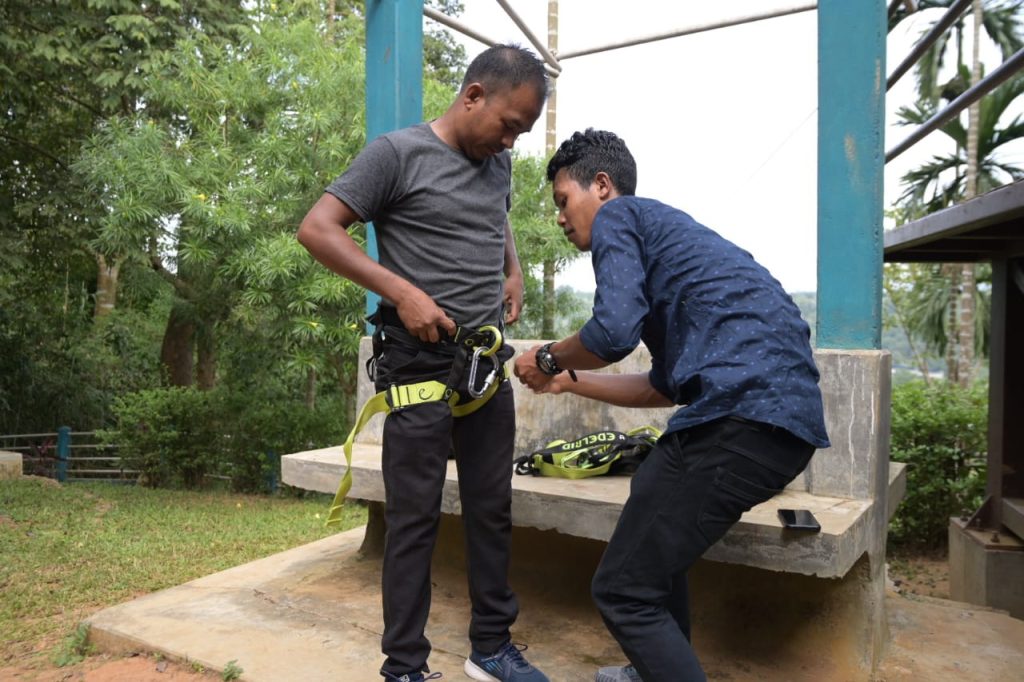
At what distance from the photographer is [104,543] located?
579cm

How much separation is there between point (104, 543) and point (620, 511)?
171 inches

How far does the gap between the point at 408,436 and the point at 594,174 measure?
36.6 inches

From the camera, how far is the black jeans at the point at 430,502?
8.11 feet

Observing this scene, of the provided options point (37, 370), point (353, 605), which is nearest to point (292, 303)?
point (353, 605)

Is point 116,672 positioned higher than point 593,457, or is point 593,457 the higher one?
point 593,457

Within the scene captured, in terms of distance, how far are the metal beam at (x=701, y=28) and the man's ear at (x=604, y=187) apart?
4.04 metres

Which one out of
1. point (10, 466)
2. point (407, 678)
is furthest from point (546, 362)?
point (10, 466)

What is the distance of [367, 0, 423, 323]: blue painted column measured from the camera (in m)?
4.09

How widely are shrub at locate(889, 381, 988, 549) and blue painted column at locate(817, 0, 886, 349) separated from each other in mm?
5602

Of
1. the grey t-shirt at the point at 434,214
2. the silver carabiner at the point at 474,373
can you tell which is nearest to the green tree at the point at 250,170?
the grey t-shirt at the point at 434,214

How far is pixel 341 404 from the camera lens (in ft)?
43.0

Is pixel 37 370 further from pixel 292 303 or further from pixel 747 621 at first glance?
pixel 747 621

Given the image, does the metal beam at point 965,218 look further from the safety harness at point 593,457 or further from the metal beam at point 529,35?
the metal beam at point 529,35

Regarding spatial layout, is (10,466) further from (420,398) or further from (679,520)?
(679,520)
